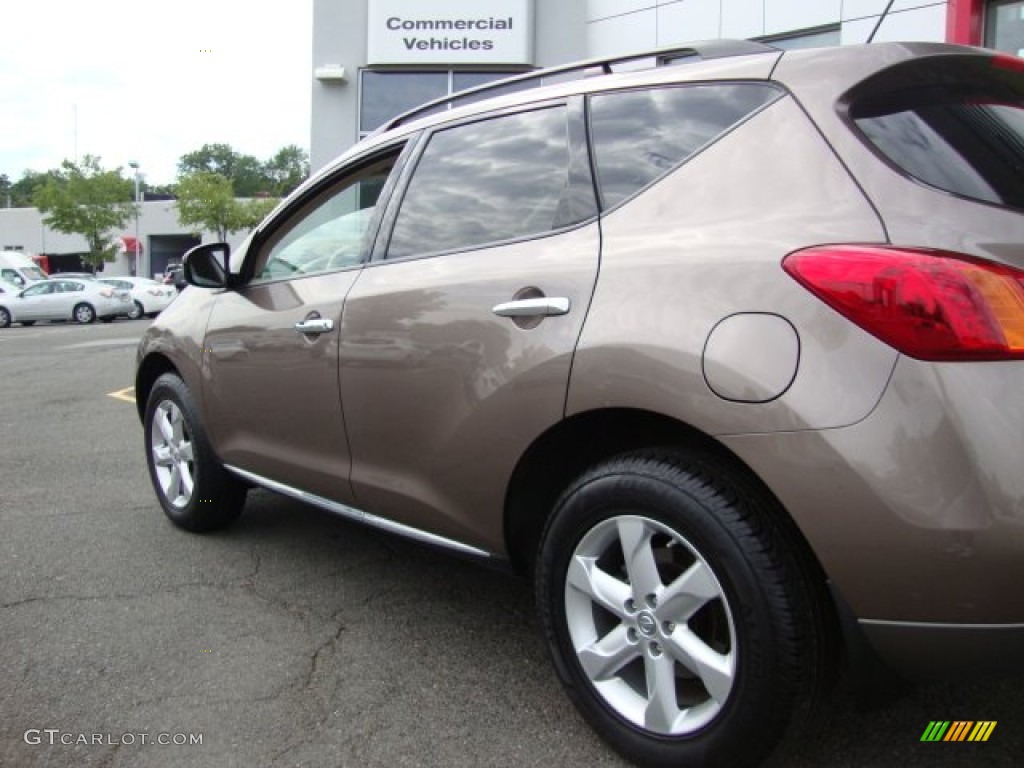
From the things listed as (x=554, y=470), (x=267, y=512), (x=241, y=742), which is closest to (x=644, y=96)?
(x=554, y=470)

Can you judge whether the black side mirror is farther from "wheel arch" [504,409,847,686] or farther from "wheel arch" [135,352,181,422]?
"wheel arch" [504,409,847,686]

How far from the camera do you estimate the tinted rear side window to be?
2168 millimetres

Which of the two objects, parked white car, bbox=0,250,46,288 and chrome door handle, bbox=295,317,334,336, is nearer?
chrome door handle, bbox=295,317,334,336

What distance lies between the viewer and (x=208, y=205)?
54.6 meters

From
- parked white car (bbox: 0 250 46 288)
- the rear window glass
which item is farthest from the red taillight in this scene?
parked white car (bbox: 0 250 46 288)

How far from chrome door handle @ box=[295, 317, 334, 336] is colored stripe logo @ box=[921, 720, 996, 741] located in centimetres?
215

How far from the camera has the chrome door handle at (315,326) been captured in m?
3.02

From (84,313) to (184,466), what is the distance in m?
23.7

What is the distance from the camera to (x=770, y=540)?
6.19ft

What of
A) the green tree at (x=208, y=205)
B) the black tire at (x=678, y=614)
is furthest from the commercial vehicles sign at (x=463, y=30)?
the green tree at (x=208, y=205)

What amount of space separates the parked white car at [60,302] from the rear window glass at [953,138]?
26.4m

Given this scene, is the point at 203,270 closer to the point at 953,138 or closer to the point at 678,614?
the point at 678,614

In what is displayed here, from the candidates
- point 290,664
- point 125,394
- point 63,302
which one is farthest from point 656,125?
point 63,302

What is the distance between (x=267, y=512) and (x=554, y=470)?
102 inches
